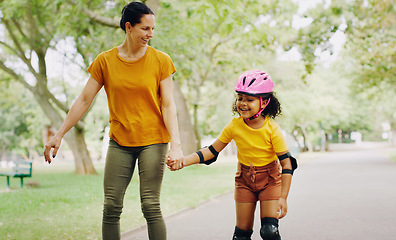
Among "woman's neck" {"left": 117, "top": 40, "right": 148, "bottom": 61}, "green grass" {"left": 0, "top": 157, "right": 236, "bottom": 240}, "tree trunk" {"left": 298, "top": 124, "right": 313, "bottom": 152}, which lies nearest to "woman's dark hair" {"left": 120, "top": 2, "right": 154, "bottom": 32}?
"woman's neck" {"left": 117, "top": 40, "right": 148, "bottom": 61}

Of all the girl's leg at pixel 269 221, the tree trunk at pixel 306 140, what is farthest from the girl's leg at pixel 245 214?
the tree trunk at pixel 306 140

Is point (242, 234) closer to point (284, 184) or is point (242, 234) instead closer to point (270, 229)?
point (270, 229)

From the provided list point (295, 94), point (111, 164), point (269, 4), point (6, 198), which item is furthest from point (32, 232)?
point (295, 94)

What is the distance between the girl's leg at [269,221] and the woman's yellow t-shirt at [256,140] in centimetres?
30

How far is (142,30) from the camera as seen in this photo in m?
3.59

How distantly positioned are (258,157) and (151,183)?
81cm

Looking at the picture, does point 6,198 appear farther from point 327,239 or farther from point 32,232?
point 327,239

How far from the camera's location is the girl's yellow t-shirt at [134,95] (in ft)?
11.8

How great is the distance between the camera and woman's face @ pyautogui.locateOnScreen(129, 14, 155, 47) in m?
3.57

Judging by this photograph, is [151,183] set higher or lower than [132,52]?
lower

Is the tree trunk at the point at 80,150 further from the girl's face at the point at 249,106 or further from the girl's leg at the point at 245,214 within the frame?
the girl's face at the point at 249,106

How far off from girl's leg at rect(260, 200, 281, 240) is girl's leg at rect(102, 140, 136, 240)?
1012 mm

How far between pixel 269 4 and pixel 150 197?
18.1m

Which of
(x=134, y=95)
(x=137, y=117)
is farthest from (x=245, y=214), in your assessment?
(x=134, y=95)
